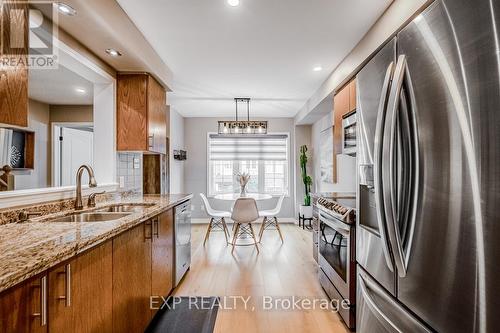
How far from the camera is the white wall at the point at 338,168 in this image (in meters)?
3.70

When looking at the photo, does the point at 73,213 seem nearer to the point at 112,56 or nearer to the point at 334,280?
the point at 112,56

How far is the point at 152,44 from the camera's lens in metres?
2.61

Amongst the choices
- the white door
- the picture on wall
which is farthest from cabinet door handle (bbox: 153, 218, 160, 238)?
the picture on wall

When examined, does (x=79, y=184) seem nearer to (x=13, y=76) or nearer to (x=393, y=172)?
(x=13, y=76)

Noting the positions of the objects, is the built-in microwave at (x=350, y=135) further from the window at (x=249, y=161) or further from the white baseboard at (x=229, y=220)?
the white baseboard at (x=229, y=220)

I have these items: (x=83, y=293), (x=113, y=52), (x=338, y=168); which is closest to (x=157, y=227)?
(x=83, y=293)

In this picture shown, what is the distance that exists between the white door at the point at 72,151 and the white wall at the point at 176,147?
1.39 m

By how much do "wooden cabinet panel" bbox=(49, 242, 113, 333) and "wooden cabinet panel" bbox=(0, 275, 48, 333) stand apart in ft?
0.15

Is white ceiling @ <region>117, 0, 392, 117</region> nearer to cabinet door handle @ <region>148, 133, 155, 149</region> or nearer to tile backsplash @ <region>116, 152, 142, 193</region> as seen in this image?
cabinet door handle @ <region>148, 133, 155, 149</region>

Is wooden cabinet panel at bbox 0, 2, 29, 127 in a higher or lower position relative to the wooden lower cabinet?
higher

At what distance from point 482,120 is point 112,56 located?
2.69m

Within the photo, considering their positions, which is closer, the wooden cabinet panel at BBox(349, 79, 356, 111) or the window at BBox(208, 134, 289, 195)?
the wooden cabinet panel at BBox(349, 79, 356, 111)

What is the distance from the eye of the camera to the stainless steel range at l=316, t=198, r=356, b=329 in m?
1.96

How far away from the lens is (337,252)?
225 cm
